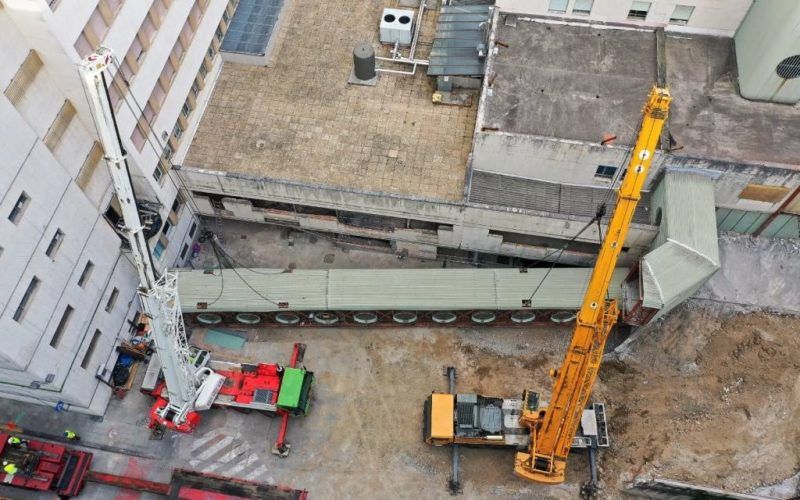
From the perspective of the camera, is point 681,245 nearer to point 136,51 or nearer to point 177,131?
point 177,131

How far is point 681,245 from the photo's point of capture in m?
37.6

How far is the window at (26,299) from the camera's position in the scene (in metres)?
31.9

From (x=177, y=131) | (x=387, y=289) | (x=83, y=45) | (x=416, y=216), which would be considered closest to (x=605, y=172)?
(x=416, y=216)

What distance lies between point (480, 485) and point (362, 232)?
60.8ft

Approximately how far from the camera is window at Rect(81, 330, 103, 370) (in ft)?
124

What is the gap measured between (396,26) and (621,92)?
16.6 metres

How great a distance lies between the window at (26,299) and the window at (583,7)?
37.9 meters

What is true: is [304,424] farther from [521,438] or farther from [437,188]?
[437,188]

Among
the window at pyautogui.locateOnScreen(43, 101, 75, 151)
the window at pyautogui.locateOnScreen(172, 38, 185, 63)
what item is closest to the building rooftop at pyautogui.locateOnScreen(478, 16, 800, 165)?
the window at pyautogui.locateOnScreen(172, 38, 185, 63)

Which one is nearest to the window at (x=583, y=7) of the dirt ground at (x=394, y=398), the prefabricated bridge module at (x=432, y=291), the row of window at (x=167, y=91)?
the prefabricated bridge module at (x=432, y=291)

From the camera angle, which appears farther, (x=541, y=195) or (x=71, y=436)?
(x=541, y=195)

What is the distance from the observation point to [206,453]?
39375mm

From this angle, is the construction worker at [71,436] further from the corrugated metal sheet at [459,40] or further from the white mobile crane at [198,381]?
the corrugated metal sheet at [459,40]

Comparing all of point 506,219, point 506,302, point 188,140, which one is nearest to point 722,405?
point 506,302
